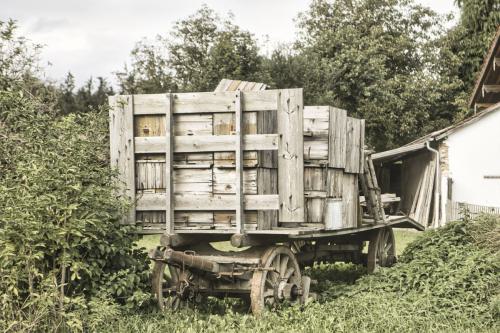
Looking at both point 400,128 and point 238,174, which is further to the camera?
point 400,128

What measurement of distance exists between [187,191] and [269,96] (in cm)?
141

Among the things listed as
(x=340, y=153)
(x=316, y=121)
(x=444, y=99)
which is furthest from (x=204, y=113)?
(x=444, y=99)

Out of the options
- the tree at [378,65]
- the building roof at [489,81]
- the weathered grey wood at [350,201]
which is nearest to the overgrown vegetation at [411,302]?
the weathered grey wood at [350,201]

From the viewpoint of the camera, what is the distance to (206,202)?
7453mm

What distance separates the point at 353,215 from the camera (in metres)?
8.93

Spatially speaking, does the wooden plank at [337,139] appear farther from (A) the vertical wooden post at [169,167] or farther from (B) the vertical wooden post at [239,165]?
(A) the vertical wooden post at [169,167]

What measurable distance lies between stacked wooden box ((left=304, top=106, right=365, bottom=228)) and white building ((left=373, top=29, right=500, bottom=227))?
10827mm

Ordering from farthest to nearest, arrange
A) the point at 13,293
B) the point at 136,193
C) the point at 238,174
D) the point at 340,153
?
the point at 340,153
the point at 136,193
the point at 238,174
the point at 13,293

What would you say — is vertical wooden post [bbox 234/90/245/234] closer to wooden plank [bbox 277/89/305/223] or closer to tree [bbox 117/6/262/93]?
wooden plank [bbox 277/89/305/223]

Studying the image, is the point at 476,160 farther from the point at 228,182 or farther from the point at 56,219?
the point at 56,219

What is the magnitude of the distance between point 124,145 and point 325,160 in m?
2.39

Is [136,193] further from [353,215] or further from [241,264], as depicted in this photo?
[353,215]

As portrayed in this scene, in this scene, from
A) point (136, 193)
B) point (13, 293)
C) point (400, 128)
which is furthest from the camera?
point (400, 128)

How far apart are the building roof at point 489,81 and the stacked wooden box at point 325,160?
9812 mm
